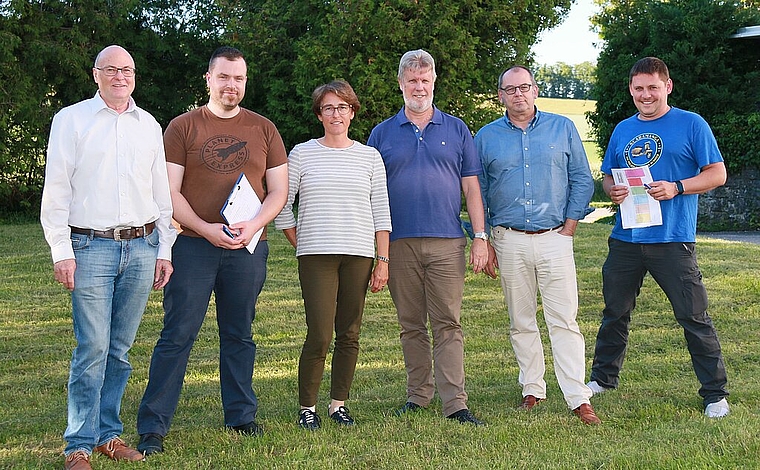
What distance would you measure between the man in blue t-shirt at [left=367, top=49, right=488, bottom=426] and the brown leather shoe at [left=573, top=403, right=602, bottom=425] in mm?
612

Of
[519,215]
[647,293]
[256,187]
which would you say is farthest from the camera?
[647,293]

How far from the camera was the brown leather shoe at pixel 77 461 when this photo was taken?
426cm

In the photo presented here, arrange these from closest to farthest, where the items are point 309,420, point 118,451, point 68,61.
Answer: point 118,451
point 309,420
point 68,61

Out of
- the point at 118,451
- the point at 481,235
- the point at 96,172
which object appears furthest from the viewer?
the point at 481,235

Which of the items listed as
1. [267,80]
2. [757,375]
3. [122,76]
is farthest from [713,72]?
[122,76]

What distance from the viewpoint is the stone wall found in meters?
19.7

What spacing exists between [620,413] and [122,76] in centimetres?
347

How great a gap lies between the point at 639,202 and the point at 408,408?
1.91m

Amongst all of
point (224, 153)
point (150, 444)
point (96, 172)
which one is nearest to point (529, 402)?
point (150, 444)

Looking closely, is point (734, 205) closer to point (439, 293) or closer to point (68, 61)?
point (68, 61)

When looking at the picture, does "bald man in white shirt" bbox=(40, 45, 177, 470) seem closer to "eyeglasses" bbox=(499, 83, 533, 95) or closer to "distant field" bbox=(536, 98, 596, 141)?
"eyeglasses" bbox=(499, 83, 533, 95)

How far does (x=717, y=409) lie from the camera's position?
5.18 metres

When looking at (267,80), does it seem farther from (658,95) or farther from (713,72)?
(658,95)

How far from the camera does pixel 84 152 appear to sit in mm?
4125
